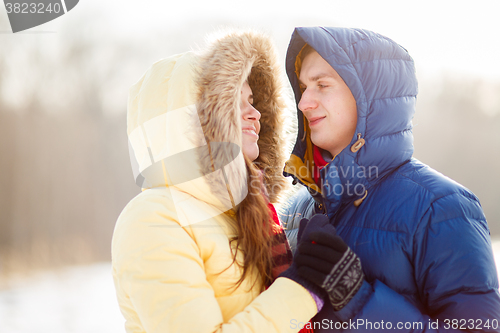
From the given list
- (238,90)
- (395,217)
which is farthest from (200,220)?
(395,217)

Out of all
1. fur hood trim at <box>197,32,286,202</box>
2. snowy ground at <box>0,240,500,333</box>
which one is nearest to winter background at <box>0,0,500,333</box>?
snowy ground at <box>0,240,500,333</box>

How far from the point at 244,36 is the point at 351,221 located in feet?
2.55

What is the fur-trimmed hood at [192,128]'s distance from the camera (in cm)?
102

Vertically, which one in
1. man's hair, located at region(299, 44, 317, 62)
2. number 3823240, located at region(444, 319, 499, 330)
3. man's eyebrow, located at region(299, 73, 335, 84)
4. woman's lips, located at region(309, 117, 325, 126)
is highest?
man's hair, located at region(299, 44, 317, 62)

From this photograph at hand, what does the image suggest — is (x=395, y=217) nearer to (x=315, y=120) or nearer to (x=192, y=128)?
(x=315, y=120)

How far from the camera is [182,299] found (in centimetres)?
83

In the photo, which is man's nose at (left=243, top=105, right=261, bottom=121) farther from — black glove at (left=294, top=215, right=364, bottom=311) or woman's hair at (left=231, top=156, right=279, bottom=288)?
black glove at (left=294, top=215, right=364, bottom=311)

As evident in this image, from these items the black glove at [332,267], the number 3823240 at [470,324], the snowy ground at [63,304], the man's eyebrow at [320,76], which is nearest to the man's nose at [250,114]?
the man's eyebrow at [320,76]

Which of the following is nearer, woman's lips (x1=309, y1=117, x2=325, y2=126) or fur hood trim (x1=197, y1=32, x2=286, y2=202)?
fur hood trim (x1=197, y1=32, x2=286, y2=202)

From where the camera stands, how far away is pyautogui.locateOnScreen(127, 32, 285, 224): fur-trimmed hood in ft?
3.35

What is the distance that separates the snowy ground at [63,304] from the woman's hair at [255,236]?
9.05 ft

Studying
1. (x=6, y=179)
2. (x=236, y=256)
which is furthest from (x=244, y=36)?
(x=6, y=179)

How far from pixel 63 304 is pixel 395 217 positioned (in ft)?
13.1

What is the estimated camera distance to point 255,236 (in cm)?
106
